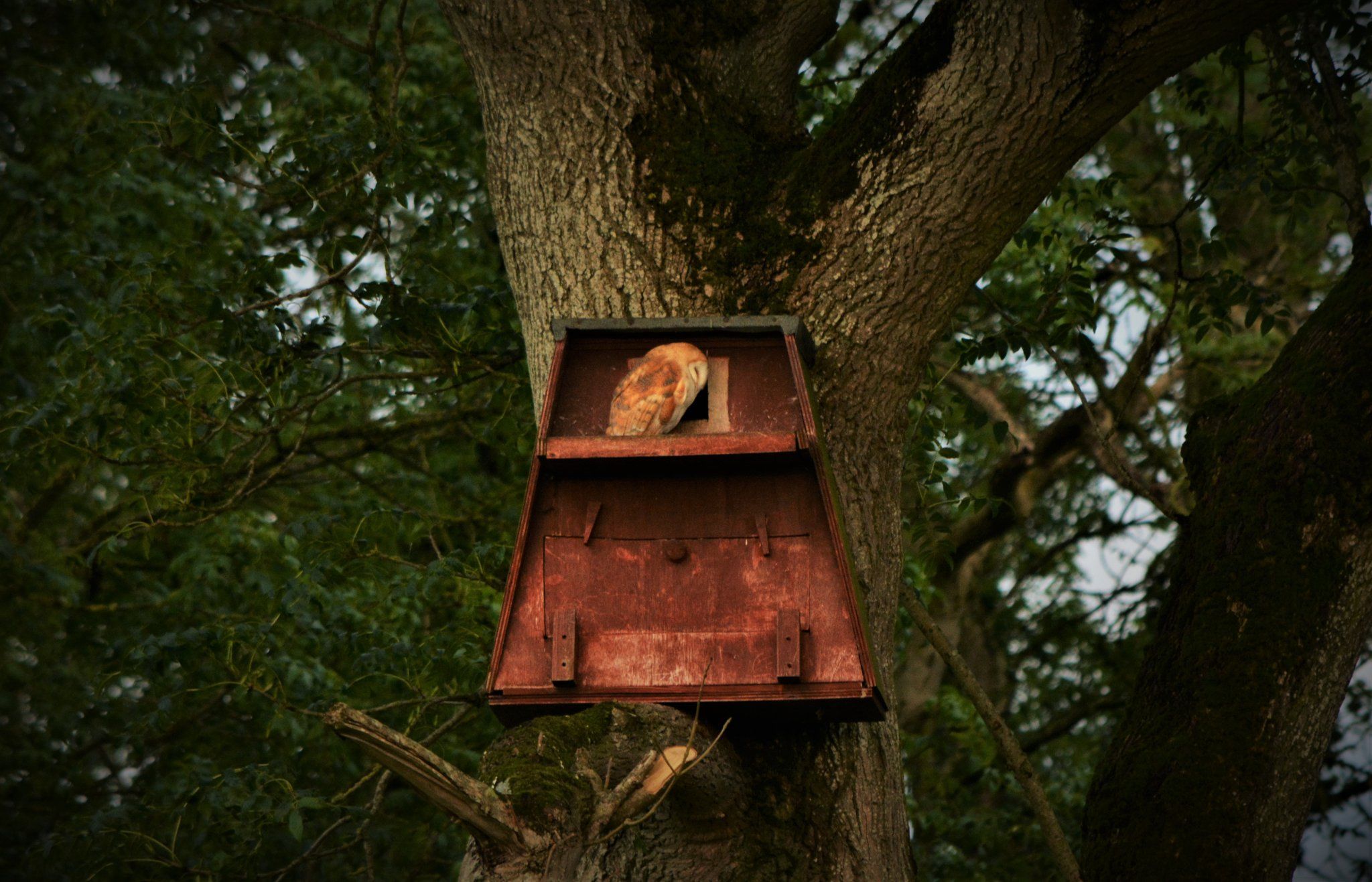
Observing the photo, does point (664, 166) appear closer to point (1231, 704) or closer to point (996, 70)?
point (996, 70)

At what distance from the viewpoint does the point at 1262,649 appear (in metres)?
2.67

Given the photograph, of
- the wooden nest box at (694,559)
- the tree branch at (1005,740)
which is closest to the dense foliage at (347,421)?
the tree branch at (1005,740)

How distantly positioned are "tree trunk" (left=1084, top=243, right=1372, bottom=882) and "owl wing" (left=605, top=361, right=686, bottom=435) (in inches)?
44.9

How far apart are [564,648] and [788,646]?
0.43 m

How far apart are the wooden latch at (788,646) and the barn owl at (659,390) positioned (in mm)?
441

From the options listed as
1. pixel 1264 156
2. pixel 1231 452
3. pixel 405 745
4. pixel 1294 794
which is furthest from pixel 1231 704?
pixel 1264 156

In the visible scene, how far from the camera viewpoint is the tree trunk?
8.53ft

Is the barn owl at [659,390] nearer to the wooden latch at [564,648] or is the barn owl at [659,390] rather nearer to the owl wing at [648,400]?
the owl wing at [648,400]

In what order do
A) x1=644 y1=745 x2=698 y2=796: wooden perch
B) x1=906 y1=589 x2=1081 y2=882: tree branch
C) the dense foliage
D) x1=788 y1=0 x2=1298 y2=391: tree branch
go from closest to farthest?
1. x1=644 y1=745 x2=698 y2=796: wooden perch
2. x1=788 y1=0 x2=1298 y2=391: tree branch
3. x1=906 y1=589 x2=1081 y2=882: tree branch
4. the dense foliage

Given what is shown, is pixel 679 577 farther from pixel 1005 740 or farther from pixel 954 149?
pixel 1005 740

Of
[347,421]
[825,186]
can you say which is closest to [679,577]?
[825,186]

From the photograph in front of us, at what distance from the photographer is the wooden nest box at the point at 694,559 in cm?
261

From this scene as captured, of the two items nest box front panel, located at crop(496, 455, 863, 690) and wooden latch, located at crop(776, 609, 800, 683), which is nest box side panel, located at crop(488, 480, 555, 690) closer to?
nest box front panel, located at crop(496, 455, 863, 690)

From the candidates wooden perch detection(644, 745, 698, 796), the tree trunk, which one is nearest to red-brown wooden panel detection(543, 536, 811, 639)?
wooden perch detection(644, 745, 698, 796)
